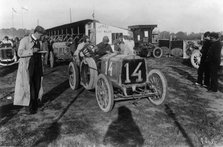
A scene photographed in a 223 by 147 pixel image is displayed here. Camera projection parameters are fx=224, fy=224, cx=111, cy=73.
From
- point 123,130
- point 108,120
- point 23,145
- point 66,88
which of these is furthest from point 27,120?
point 66,88

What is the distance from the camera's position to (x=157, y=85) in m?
5.48

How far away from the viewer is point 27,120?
185 inches

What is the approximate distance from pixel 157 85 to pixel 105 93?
52.5 inches

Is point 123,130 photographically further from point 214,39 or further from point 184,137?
point 214,39

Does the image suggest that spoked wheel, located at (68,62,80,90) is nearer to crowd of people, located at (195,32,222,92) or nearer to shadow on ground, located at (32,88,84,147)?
shadow on ground, located at (32,88,84,147)

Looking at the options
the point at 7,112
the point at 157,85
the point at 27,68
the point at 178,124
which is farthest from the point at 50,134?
the point at 157,85

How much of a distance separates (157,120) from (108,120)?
3.32ft

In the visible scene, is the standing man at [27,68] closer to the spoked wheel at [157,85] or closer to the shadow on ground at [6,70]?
the spoked wheel at [157,85]

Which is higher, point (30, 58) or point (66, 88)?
point (30, 58)

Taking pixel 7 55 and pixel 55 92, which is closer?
pixel 55 92

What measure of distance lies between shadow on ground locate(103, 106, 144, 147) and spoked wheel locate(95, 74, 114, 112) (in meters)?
0.37

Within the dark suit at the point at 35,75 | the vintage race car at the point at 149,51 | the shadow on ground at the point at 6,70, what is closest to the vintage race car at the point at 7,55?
the shadow on ground at the point at 6,70

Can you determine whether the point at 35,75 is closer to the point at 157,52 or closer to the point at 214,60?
the point at 214,60

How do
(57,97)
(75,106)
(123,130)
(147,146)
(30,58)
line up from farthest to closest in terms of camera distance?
(57,97)
(75,106)
(30,58)
(123,130)
(147,146)
